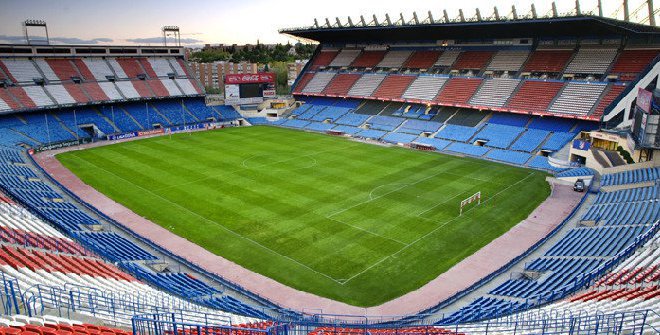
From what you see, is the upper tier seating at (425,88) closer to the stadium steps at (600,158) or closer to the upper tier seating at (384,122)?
the upper tier seating at (384,122)

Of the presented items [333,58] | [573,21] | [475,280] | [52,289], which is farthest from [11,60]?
[573,21]

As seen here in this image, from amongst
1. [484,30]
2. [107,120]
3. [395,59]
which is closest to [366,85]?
[395,59]

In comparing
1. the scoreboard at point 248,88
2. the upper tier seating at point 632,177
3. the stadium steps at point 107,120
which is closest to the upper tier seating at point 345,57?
the scoreboard at point 248,88

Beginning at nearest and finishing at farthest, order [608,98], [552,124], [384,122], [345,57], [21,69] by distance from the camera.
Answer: [608,98] < [552,124] < [21,69] < [384,122] < [345,57]

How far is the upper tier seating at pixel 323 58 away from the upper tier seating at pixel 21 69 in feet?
146

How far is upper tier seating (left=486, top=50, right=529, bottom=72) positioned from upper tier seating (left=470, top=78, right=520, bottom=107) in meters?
2.28

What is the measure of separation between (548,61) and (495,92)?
773cm

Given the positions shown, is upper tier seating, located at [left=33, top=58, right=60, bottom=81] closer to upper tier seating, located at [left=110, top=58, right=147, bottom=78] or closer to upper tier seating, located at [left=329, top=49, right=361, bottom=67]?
upper tier seating, located at [left=110, top=58, right=147, bottom=78]

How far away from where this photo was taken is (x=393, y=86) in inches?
2768

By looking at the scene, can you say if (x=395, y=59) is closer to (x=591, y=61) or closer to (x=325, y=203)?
(x=591, y=61)

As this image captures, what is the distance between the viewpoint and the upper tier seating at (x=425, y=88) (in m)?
65.1

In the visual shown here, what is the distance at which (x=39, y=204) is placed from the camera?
3041cm

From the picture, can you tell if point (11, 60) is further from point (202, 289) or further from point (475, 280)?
point (475, 280)

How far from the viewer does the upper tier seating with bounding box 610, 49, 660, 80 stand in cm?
5075
